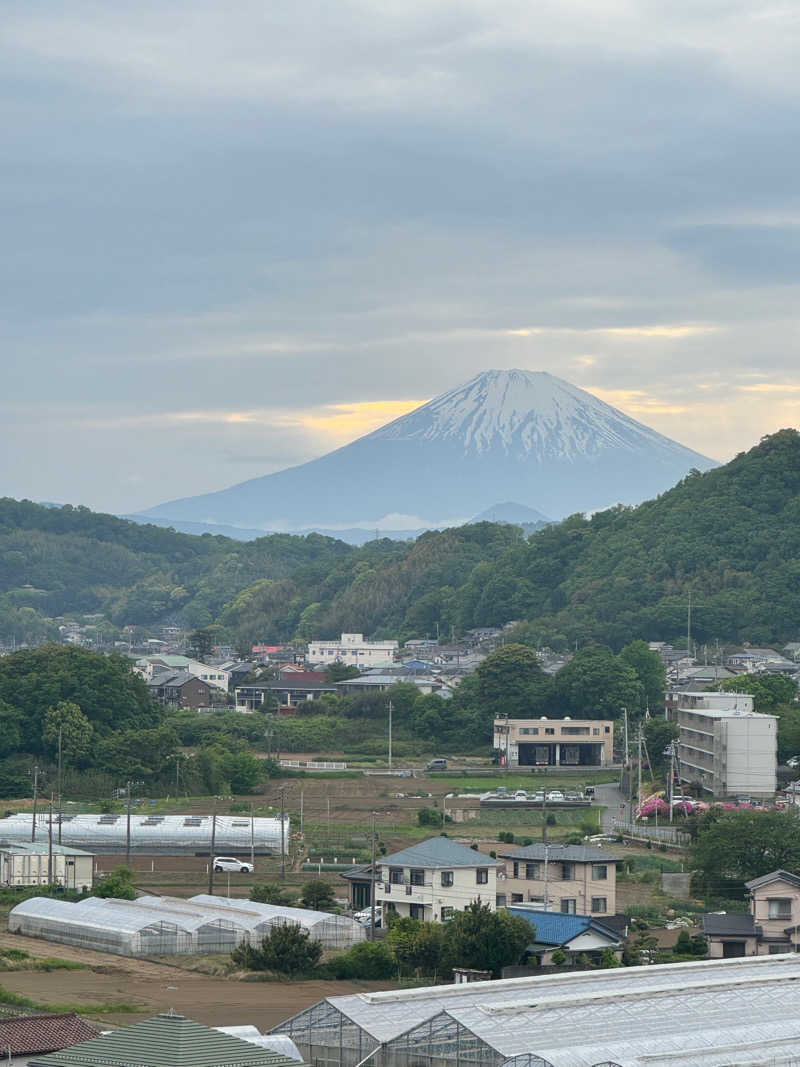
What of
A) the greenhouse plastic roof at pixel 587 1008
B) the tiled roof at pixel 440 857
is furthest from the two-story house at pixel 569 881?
the greenhouse plastic roof at pixel 587 1008

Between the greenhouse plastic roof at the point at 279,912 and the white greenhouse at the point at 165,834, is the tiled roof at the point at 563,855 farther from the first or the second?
the white greenhouse at the point at 165,834

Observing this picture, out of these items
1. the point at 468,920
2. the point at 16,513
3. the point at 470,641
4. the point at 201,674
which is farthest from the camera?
the point at 16,513

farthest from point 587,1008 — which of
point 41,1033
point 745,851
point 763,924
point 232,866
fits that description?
point 232,866

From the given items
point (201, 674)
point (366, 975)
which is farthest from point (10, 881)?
point (201, 674)

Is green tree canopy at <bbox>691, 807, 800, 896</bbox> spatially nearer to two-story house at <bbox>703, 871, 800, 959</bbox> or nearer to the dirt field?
two-story house at <bbox>703, 871, 800, 959</bbox>

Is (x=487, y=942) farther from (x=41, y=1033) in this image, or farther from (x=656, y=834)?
(x=656, y=834)

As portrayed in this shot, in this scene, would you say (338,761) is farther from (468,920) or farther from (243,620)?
(243,620)

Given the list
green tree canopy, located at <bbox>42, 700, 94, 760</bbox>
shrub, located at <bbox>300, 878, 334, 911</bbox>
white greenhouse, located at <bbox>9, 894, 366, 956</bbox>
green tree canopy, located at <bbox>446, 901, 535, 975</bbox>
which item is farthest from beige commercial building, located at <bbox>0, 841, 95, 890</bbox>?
green tree canopy, located at <bbox>42, 700, 94, 760</bbox>
